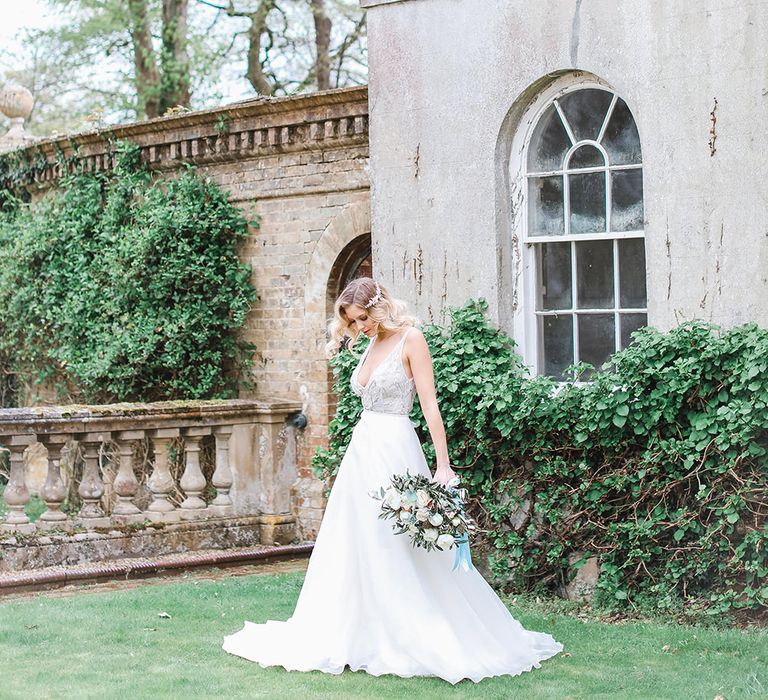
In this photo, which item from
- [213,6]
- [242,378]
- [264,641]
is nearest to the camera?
[264,641]

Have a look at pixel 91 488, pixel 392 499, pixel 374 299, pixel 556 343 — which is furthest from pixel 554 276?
pixel 91 488

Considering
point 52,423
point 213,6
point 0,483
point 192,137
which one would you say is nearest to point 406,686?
point 52,423

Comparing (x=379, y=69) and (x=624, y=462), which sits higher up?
(x=379, y=69)

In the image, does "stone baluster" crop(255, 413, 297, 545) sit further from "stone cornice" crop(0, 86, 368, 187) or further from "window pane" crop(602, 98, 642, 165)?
"window pane" crop(602, 98, 642, 165)

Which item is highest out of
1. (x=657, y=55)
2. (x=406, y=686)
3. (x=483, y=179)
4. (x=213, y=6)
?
(x=213, y=6)

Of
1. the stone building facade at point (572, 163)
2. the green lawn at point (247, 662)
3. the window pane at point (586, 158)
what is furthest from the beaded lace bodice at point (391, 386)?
the window pane at point (586, 158)

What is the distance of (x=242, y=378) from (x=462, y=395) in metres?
3.49

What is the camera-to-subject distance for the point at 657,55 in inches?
307

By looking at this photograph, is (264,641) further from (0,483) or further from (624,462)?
(0,483)

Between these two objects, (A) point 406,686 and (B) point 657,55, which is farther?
(B) point 657,55

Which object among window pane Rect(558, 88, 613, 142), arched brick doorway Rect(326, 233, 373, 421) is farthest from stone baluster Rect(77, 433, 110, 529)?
window pane Rect(558, 88, 613, 142)

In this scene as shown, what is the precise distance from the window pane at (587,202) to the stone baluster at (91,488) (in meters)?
4.18

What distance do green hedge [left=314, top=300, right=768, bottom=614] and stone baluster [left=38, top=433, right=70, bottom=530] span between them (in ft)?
9.62

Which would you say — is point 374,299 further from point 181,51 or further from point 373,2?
point 181,51
